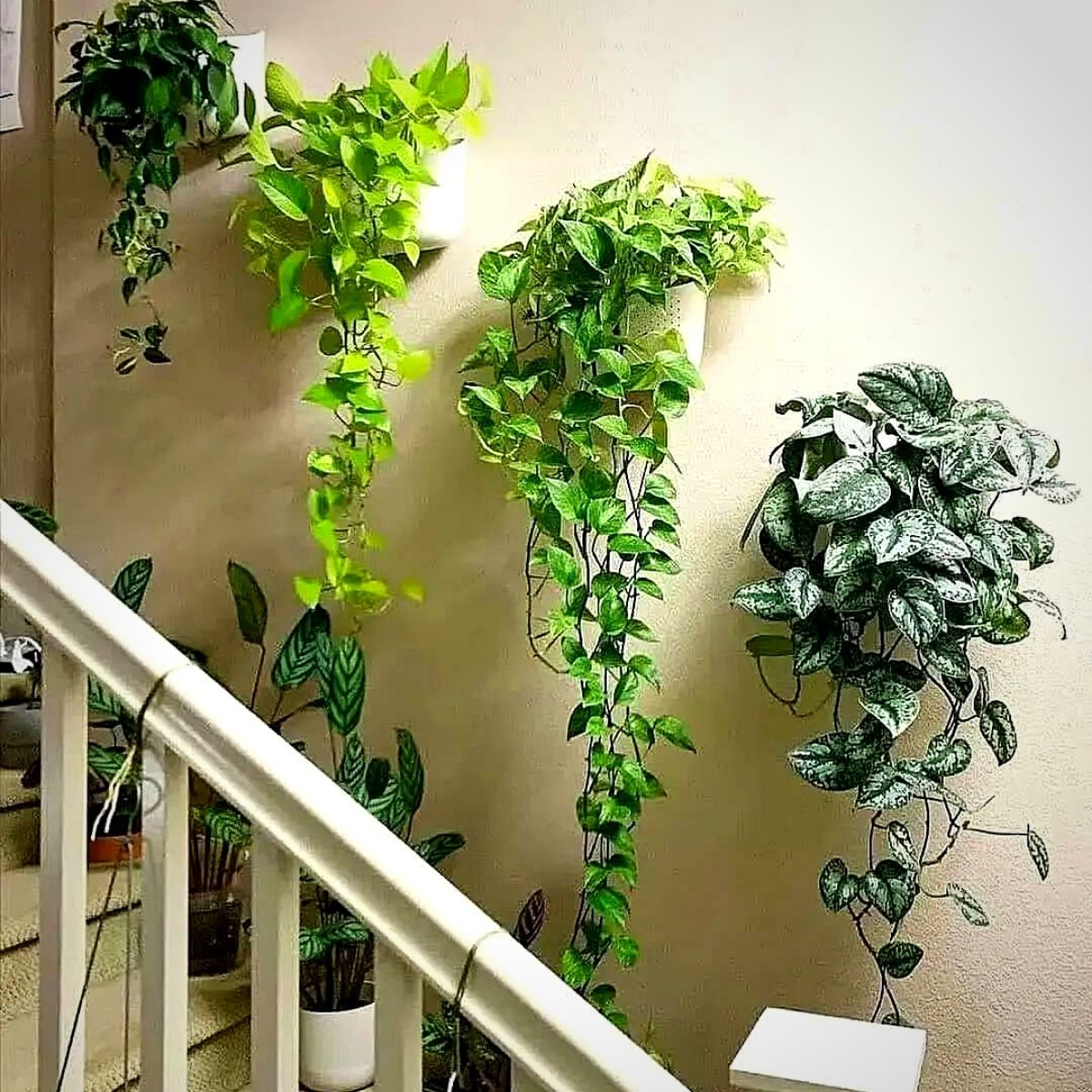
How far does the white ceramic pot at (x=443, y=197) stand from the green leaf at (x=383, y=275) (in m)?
0.15

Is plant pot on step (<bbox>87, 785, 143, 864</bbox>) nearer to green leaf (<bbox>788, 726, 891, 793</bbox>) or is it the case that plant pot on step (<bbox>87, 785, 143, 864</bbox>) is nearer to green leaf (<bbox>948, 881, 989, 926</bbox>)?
green leaf (<bbox>788, 726, 891, 793</bbox>)

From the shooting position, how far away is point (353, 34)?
267cm

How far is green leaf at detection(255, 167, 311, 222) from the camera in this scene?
2307mm

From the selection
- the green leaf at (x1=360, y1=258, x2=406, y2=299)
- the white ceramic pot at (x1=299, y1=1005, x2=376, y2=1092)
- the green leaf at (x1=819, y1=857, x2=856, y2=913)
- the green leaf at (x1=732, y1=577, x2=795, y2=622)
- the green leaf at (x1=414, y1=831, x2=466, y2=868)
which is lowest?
the white ceramic pot at (x1=299, y1=1005, x2=376, y2=1092)

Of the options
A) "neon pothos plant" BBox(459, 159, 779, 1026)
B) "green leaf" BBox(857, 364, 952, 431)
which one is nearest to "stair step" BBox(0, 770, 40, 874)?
"neon pothos plant" BBox(459, 159, 779, 1026)

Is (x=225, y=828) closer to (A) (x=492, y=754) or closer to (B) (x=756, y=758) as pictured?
(A) (x=492, y=754)

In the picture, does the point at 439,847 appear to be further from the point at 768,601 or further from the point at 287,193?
the point at 287,193

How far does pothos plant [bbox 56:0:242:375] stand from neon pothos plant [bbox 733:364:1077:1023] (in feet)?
3.79

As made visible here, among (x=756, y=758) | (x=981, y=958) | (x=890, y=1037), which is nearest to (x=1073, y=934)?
(x=981, y=958)

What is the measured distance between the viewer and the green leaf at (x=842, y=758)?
2.07 metres

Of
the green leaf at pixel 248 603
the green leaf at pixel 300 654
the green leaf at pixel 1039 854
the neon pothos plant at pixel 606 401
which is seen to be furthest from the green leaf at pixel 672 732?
the green leaf at pixel 248 603

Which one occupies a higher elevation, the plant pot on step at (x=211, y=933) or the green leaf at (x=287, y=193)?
the green leaf at (x=287, y=193)

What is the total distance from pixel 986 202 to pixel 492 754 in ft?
4.08

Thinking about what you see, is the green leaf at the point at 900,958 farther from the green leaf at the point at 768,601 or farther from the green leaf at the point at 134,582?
the green leaf at the point at 134,582
